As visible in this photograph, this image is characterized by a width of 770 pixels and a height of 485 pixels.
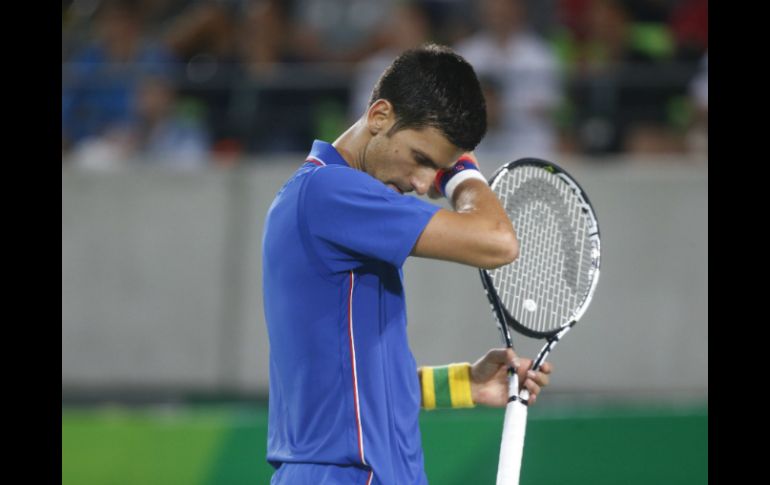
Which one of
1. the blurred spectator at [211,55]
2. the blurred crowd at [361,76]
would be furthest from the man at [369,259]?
the blurred spectator at [211,55]

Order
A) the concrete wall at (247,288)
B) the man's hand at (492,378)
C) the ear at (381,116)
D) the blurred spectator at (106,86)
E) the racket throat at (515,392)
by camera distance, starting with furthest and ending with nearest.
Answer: the blurred spectator at (106,86), the concrete wall at (247,288), the man's hand at (492,378), the racket throat at (515,392), the ear at (381,116)

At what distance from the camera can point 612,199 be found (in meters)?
6.02

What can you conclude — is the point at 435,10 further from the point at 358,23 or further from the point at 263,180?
the point at 263,180

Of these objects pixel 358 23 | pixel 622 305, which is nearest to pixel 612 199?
pixel 622 305

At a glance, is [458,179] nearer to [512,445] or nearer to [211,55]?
[512,445]

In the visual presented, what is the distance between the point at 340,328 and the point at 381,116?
481mm

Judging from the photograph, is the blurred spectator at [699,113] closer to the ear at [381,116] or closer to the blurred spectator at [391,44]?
the blurred spectator at [391,44]

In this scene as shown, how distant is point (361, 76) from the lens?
637 centimetres

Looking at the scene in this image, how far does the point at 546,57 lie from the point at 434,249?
4164 millimetres

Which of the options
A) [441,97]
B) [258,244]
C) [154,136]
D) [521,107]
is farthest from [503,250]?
[154,136]

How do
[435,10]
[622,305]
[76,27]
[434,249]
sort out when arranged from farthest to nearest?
1. [76,27]
2. [435,10]
3. [622,305]
4. [434,249]

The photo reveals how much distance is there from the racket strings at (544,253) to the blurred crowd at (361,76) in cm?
302

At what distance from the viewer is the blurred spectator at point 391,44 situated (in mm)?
6324

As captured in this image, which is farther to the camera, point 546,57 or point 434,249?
point 546,57
